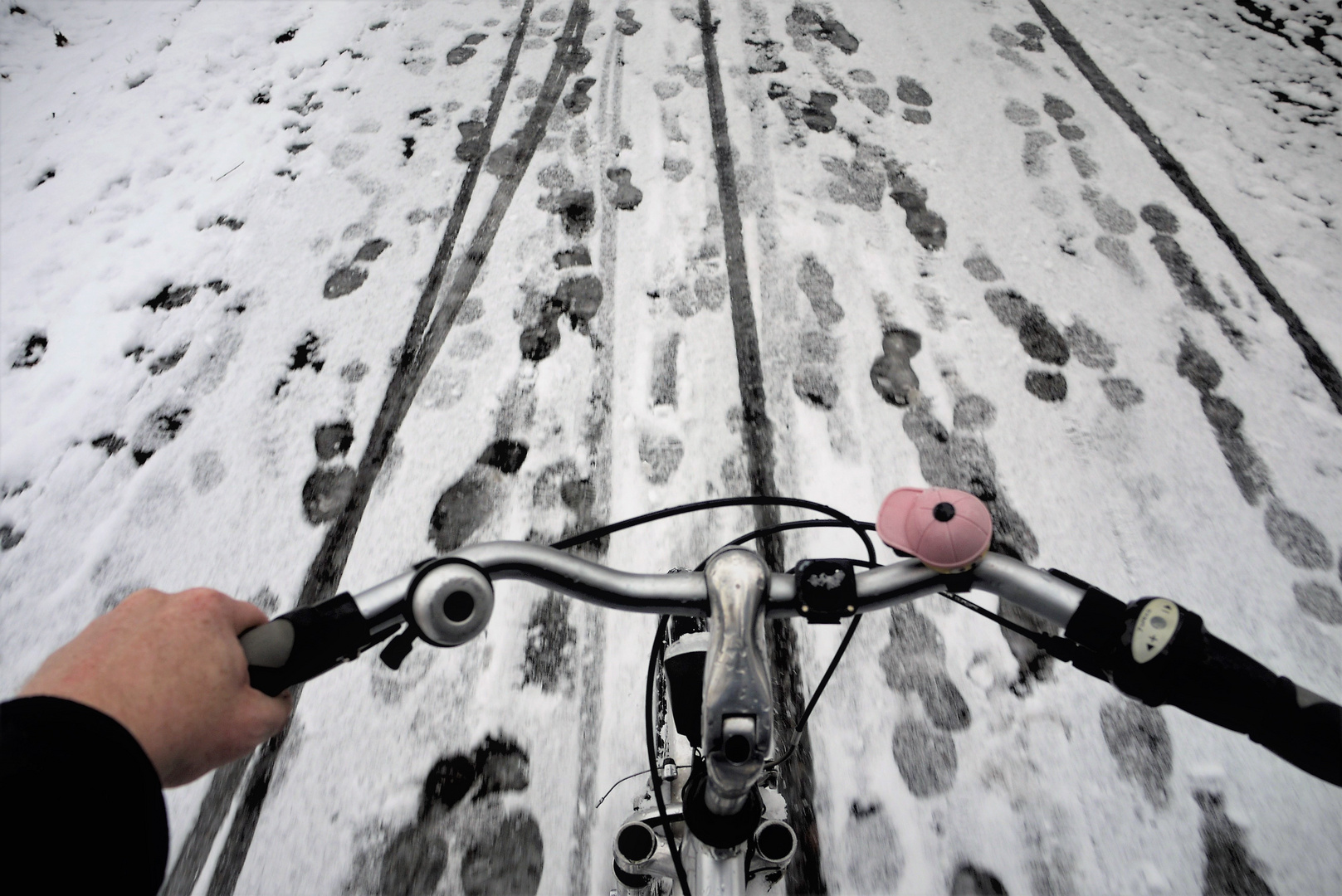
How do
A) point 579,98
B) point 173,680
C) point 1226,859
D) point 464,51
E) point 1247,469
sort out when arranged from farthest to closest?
point 464,51 < point 579,98 < point 1247,469 < point 1226,859 < point 173,680

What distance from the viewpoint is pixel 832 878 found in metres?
1.25

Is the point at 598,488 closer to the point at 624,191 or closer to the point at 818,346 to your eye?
the point at 818,346

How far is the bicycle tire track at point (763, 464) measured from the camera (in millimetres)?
1292

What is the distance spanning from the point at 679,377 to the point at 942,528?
4.52 feet

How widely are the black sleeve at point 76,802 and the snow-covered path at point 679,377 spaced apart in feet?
3.13

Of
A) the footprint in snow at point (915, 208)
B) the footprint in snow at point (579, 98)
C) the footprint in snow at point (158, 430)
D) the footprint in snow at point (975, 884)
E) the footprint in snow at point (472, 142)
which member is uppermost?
the footprint in snow at point (579, 98)

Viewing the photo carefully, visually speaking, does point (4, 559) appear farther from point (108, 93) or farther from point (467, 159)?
point (108, 93)

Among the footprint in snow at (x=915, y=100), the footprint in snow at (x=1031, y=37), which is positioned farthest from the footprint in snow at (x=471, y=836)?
the footprint in snow at (x=1031, y=37)

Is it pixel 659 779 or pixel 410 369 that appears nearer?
pixel 659 779

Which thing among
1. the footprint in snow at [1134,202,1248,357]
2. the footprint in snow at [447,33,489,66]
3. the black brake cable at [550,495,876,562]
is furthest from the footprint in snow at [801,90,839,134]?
the black brake cable at [550,495,876,562]

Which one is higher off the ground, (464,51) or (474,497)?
(464,51)

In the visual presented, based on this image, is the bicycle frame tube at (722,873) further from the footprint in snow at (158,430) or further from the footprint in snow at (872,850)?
the footprint in snow at (158,430)

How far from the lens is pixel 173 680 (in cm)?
56

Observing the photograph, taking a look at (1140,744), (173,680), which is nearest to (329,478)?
(173,680)
